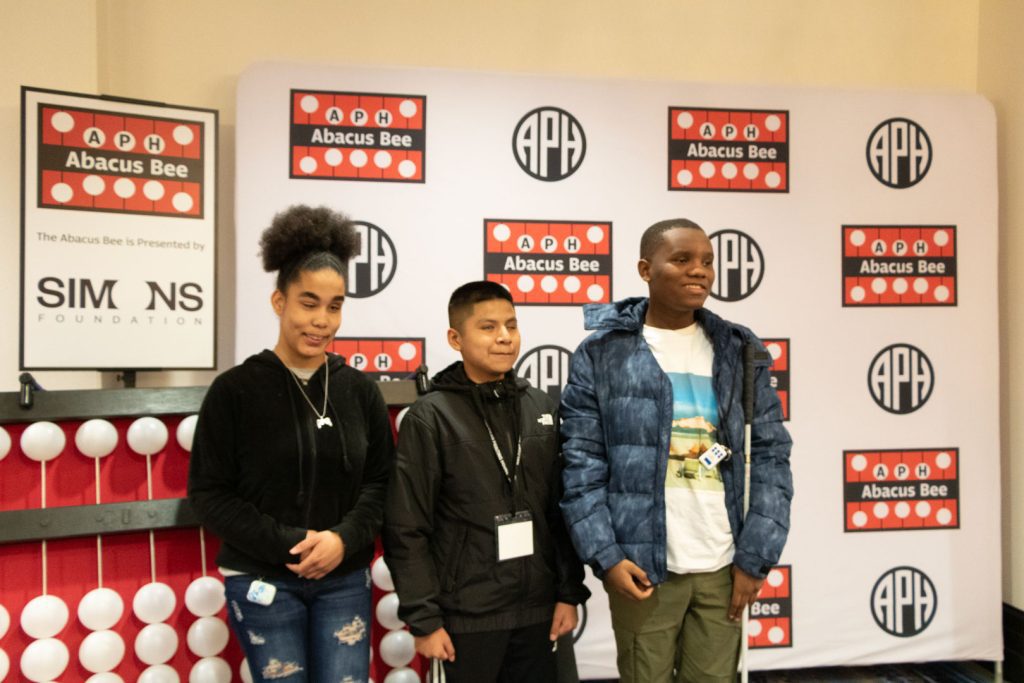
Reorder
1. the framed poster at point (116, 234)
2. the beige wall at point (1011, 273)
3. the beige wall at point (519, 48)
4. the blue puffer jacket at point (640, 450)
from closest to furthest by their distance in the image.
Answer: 1. the blue puffer jacket at point (640, 450)
2. the framed poster at point (116, 234)
3. the beige wall at point (519, 48)
4. the beige wall at point (1011, 273)

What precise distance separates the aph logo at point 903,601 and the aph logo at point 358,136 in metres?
2.53

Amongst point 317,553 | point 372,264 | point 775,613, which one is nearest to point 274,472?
point 317,553

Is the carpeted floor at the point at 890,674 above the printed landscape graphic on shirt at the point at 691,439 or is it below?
below

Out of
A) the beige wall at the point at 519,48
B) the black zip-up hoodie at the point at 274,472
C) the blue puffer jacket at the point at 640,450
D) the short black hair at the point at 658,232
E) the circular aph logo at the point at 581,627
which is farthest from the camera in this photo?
the circular aph logo at the point at 581,627

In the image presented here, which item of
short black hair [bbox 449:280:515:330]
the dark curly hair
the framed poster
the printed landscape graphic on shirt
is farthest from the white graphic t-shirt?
the framed poster

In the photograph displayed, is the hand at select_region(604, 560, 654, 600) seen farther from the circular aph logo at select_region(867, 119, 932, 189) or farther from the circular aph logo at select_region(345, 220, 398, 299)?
the circular aph logo at select_region(867, 119, 932, 189)

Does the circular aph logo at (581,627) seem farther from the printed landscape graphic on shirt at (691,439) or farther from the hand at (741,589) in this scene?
the printed landscape graphic on shirt at (691,439)

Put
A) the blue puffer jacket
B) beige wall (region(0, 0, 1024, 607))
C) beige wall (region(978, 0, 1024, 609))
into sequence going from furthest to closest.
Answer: beige wall (region(978, 0, 1024, 609)) < beige wall (region(0, 0, 1024, 607)) < the blue puffer jacket

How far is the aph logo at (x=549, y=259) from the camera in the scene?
2.85m

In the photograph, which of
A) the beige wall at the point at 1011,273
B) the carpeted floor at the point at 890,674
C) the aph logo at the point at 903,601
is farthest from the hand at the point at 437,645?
the beige wall at the point at 1011,273

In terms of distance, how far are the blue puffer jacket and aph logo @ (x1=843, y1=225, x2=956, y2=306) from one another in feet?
4.60

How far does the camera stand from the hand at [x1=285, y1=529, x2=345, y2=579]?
1.66 m

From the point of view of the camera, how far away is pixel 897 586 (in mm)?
3029

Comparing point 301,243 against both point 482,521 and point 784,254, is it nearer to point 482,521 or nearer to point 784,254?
point 482,521
